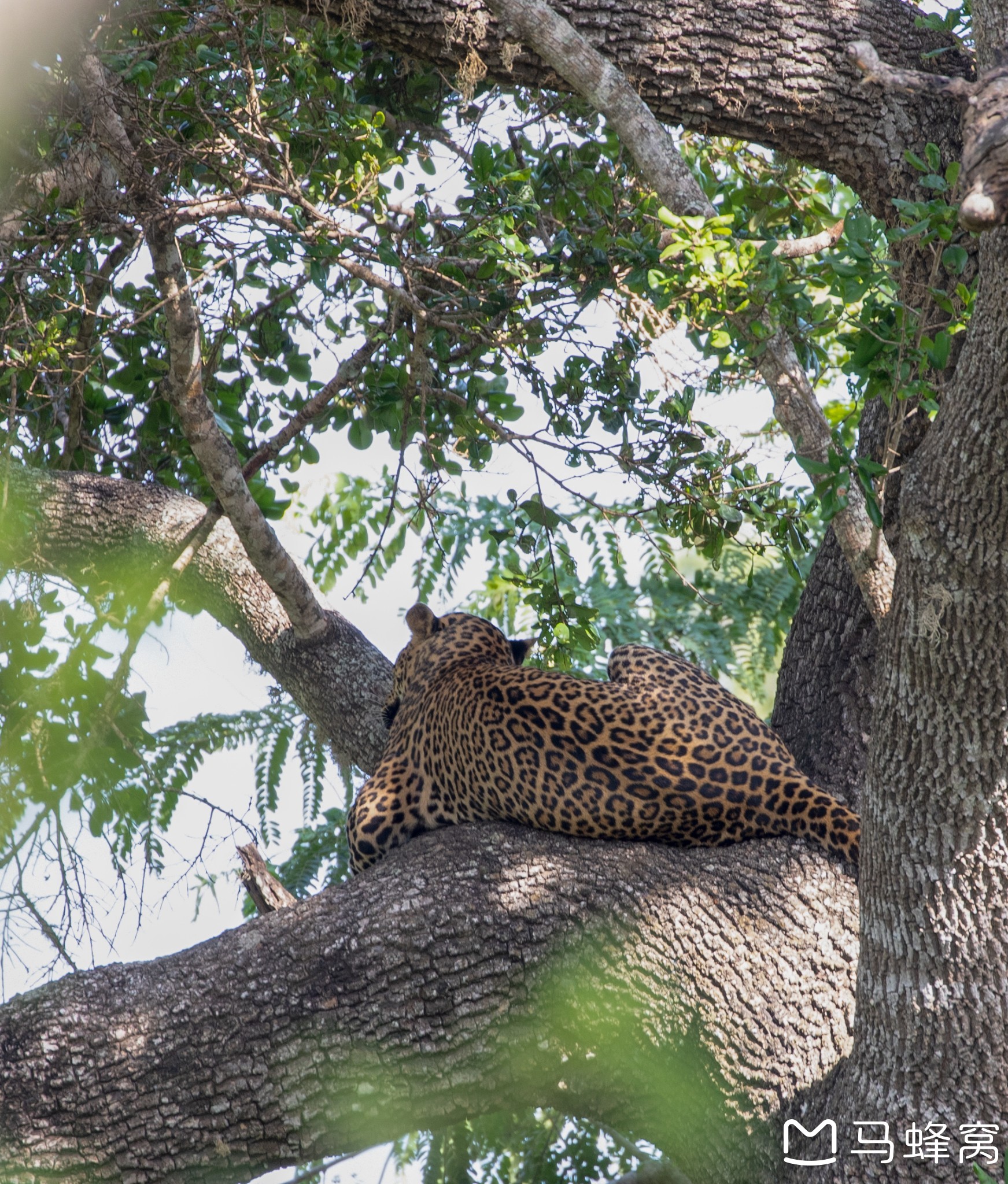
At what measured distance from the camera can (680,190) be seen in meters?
4.16

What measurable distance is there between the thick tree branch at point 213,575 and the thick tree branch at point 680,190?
9.09ft

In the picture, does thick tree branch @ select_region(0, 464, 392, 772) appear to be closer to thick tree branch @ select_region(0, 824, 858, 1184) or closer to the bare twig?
the bare twig

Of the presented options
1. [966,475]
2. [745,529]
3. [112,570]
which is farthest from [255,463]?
[745,529]

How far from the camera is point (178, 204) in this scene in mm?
4445

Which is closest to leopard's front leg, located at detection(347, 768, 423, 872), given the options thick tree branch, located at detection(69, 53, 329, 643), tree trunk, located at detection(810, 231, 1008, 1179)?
thick tree branch, located at detection(69, 53, 329, 643)

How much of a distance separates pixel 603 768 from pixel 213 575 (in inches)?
103

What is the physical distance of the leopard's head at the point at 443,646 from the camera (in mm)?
5988

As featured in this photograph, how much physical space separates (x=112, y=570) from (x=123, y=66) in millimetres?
2397

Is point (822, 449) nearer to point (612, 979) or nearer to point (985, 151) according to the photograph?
point (985, 151)

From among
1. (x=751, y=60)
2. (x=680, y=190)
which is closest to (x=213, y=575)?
(x=680, y=190)

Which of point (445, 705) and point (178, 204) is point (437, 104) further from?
point (445, 705)

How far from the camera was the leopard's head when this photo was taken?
236 inches

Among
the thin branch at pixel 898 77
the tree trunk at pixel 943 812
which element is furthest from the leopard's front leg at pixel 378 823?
the thin branch at pixel 898 77

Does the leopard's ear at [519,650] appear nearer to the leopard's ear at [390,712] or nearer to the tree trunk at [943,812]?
the leopard's ear at [390,712]
